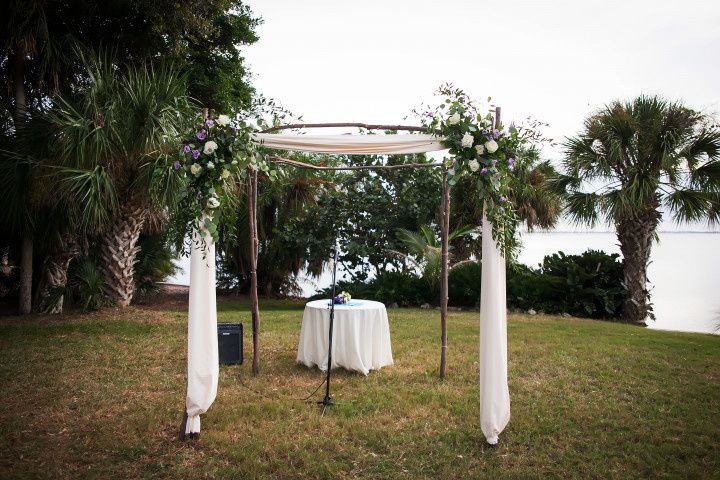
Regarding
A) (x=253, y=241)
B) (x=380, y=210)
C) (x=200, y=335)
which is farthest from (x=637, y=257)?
(x=200, y=335)

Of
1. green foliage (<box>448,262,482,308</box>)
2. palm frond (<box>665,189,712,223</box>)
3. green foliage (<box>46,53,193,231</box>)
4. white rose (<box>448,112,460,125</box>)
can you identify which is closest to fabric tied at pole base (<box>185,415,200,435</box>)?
white rose (<box>448,112,460,125</box>)

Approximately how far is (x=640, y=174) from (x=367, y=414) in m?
8.61

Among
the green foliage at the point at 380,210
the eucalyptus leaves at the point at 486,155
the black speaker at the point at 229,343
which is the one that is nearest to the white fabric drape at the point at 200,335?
the eucalyptus leaves at the point at 486,155

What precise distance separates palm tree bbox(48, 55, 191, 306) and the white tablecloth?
3809 millimetres

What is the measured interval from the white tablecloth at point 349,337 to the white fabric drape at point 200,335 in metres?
2.51

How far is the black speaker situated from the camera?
7684 millimetres

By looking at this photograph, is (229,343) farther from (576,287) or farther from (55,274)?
(576,287)

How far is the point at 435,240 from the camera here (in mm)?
13852

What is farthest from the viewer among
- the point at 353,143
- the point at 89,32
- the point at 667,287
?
the point at 667,287

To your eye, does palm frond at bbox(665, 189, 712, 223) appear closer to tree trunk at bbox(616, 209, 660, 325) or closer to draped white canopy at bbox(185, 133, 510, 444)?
tree trunk at bbox(616, 209, 660, 325)

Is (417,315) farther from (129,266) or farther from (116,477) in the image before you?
(116,477)

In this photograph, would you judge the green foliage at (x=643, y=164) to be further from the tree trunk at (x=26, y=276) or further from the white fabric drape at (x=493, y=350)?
the tree trunk at (x=26, y=276)

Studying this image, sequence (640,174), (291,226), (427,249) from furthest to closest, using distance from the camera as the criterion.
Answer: (291,226)
(427,249)
(640,174)

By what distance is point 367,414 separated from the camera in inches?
224
